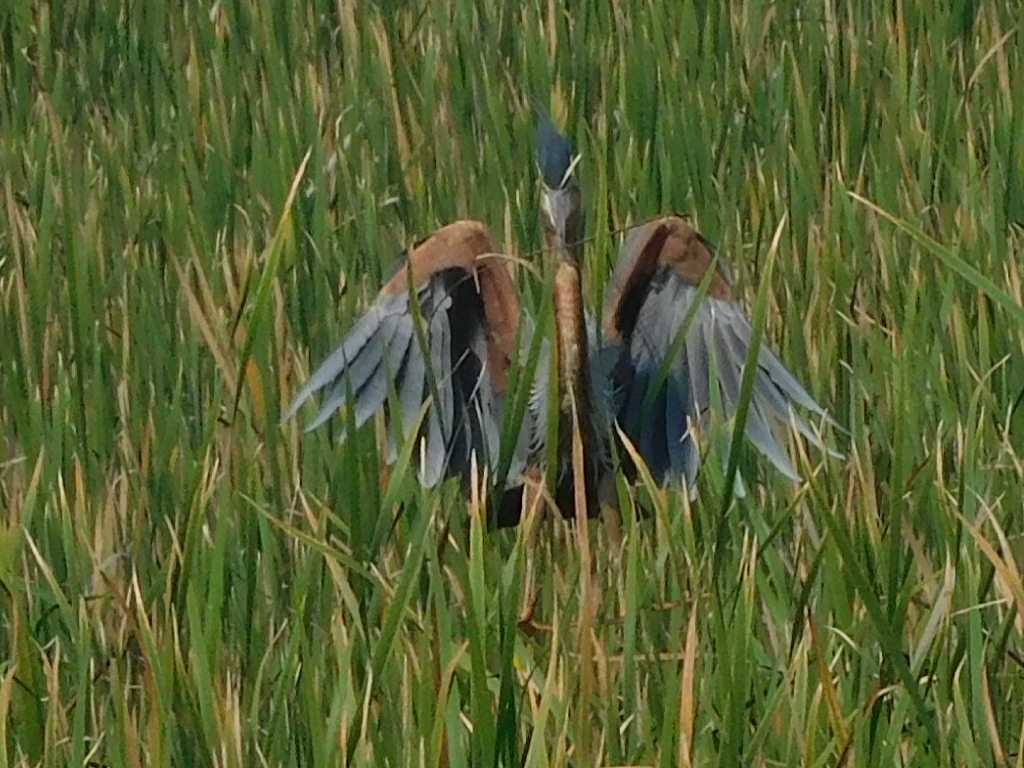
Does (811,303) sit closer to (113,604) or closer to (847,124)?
(847,124)

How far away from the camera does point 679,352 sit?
2059 millimetres

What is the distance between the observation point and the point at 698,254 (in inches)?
83.0

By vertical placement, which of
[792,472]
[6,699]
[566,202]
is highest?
[566,202]

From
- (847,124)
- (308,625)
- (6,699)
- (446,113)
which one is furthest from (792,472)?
(446,113)

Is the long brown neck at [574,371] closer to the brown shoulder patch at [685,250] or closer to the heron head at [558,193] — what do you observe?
the heron head at [558,193]

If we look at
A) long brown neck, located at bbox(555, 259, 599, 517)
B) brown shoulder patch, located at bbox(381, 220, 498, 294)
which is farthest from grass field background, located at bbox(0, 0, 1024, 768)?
brown shoulder patch, located at bbox(381, 220, 498, 294)

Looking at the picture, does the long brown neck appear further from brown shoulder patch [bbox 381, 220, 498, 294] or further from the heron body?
brown shoulder patch [bbox 381, 220, 498, 294]

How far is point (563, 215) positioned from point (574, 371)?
0.15m

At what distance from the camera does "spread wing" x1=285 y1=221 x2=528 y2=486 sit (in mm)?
2072

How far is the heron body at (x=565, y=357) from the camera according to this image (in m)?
2.00

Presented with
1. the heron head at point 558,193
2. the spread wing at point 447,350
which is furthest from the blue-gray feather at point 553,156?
the spread wing at point 447,350

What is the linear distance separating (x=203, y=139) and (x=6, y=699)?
1.73m

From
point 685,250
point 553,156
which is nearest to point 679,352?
point 685,250

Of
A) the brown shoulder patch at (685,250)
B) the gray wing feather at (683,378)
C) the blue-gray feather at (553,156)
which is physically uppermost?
the blue-gray feather at (553,156)
